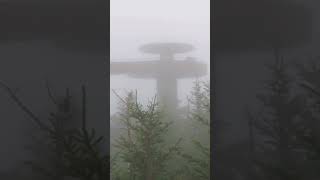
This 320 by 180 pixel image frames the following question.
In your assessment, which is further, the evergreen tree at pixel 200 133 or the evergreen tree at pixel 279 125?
the evergreen tree at pixel 200 133

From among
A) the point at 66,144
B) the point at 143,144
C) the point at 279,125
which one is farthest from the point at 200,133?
the point at 66,144

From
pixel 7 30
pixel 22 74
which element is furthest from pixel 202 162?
pixel 7 30

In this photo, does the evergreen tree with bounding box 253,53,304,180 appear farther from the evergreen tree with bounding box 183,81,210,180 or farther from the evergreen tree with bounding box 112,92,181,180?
the evergreen tree with bounding box 112,92,181,180

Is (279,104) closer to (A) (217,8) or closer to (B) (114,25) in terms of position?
(A) (217,8)

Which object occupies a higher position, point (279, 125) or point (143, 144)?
point (279, 125)

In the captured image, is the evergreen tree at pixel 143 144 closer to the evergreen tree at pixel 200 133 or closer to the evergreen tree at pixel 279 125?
the evergreen tree at pixel 200 133

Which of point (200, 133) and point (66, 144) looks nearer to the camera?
point (66, 144)

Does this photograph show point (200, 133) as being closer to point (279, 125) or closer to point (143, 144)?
point (143, 144)

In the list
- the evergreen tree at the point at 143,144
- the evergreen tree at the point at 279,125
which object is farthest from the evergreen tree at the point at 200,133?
the evergreen tree at the point at 279,125

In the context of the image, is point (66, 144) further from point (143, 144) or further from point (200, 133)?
point (200, 133)

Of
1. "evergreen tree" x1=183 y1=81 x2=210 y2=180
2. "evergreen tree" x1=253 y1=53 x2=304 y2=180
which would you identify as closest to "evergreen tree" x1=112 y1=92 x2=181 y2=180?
"evergreen tree" x1=183 y1=81 x2=210 y2=180

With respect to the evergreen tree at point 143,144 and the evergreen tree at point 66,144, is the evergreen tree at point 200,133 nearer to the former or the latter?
the evergreen tree at point 143,144

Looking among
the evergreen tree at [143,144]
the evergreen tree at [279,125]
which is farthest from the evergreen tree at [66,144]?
the evergreen tree at [279,125]

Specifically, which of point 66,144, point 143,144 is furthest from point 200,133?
point 66,144
